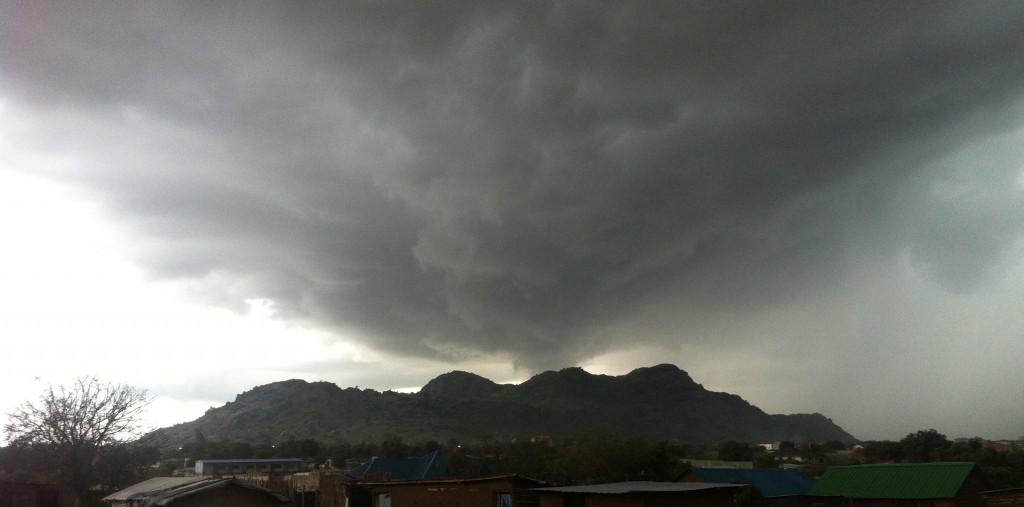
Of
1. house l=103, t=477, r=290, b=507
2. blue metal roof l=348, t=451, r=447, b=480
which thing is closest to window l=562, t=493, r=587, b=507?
house l=103, t=477, r=290, b=507

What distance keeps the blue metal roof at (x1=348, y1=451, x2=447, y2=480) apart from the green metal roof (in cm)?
3654

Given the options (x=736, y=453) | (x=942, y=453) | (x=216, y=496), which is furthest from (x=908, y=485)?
(x=736, y=453)

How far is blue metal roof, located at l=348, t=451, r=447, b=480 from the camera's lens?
67500 millimetres

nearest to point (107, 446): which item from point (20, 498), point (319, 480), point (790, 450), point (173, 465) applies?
point (20, 498)

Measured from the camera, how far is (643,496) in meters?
29.4

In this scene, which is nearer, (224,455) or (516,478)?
(516,478)

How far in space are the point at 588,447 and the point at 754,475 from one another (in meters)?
16.0

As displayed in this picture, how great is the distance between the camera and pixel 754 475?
5653cm

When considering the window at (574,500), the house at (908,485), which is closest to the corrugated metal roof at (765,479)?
the house at (908,485)

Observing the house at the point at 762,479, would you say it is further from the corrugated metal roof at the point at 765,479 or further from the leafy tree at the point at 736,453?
the leafy tree at the point at 736,453

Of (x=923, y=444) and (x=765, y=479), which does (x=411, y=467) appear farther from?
(x=923, y=444)

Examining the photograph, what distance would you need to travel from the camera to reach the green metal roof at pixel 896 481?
47.2 meters

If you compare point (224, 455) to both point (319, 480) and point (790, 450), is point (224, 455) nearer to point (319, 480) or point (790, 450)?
A: point (319, 480)

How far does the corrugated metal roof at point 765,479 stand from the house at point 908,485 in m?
2.13
